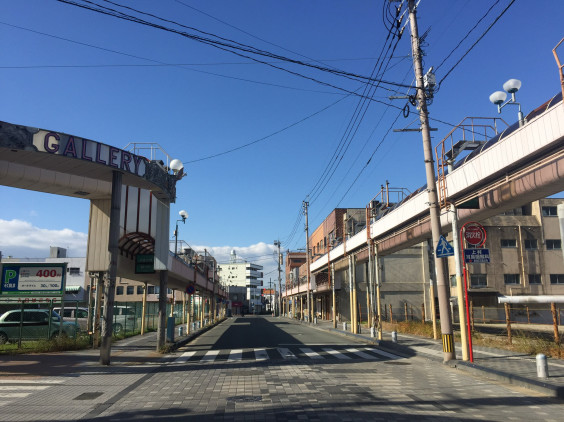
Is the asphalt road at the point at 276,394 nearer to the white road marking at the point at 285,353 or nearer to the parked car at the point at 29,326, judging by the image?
the white road marking at the point at 285,353

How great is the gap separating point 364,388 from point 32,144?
10.8 meters

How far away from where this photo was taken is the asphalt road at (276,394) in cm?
740

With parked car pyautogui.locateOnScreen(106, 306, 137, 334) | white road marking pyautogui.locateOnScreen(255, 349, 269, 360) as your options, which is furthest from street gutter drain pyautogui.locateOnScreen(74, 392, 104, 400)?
parked car pyautogui.locateOnScreen(106, 306, 137, 334)

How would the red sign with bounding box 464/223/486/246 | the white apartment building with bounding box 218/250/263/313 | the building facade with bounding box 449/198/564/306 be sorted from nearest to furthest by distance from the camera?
the red sign with bounding box 464/223/486/246, the building facade with bounding box 449/198/564/306, the white apartment building with bounding box 218/250/263/313

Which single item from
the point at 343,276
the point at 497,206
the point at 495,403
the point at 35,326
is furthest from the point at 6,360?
the point at 343,276

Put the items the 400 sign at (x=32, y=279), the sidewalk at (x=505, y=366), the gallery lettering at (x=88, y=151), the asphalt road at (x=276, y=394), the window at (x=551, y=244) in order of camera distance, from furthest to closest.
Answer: the window at (x=551, y=244) < the 400 sign at (x=32, y=279) < the gallery lettering at (x=88, y=151) < the sidewalk at (x=505, y=366) < the asphalt road at (x=276, y=394)

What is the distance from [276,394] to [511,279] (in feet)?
121

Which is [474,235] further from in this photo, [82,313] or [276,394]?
[82,313]

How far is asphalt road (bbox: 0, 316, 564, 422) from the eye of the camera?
24.3 feet

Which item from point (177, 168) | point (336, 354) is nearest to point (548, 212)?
point (336, 354)

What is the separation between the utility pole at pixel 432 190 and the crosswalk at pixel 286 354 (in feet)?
8.67

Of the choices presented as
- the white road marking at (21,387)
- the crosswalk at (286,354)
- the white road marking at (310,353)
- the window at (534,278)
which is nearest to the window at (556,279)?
the window at (534,278)

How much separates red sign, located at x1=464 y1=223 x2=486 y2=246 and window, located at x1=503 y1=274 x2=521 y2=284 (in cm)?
3001

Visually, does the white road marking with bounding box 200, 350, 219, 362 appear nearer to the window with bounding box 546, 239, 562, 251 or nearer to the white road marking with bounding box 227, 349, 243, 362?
the white road marking with bounding box 227, 349, 243, 362
